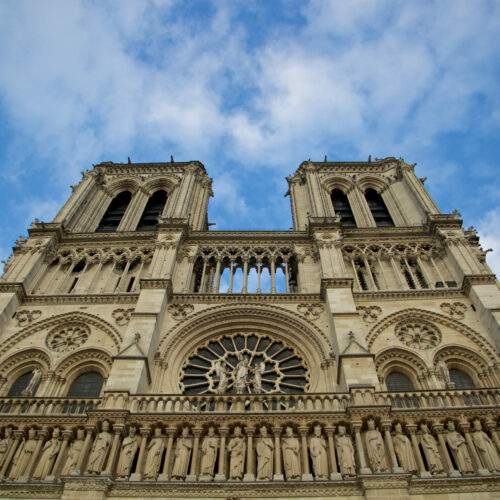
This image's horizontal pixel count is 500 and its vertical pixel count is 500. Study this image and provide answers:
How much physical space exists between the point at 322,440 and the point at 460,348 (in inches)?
259

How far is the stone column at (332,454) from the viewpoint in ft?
35.7

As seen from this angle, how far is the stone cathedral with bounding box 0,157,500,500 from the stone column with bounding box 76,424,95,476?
0.03 m

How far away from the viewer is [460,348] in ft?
52.0

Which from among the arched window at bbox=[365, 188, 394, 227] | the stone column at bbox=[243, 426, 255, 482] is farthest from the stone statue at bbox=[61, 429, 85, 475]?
the arched window at bbox=[365, 188, 394, 227]

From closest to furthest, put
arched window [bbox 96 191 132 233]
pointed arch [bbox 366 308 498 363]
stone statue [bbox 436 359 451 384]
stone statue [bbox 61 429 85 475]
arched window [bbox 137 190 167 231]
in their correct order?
stone statue [bbox 61 429 85 475], stone statue [bbox 436 359 451 384], pointed arch [bbox 366 308 498 363], arched window [bbox 96 191 132 233], arched window [bbox 137 190 167 231]

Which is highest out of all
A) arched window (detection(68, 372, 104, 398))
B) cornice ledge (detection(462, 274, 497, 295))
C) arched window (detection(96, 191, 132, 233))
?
arched window (detection(96, 191, 132, 233))

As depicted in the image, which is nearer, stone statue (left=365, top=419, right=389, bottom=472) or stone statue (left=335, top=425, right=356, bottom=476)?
stone statue (left=365, top=419, right=389, bottom=472)

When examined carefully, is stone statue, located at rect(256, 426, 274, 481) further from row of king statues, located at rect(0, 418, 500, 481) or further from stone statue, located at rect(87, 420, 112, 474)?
stone statue, located at rect(87, 420, 112, 474)

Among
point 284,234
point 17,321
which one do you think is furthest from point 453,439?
point 17,321

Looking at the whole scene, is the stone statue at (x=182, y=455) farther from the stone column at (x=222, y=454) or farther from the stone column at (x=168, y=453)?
the stone column at (x=222, y=454)

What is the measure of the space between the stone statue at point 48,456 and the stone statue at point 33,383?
242 centimetres

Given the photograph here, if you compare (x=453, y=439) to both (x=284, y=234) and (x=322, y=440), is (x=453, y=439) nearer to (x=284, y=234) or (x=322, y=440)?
(x=322, y=440)

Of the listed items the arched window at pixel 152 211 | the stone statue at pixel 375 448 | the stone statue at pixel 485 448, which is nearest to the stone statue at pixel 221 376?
the stone statue at pixel 375 448

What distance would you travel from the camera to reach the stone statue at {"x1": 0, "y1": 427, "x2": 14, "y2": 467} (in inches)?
460
